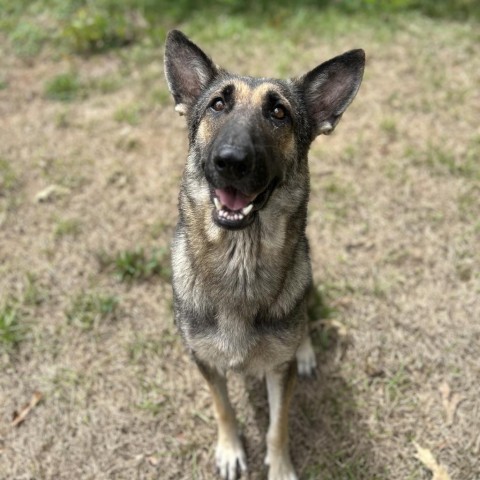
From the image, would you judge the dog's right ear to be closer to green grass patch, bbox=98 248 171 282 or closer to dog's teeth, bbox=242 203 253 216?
dog's teeth, bbox=242 203 253 216

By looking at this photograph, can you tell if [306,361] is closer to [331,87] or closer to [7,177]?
[331,87]

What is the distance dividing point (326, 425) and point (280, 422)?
0.58 m

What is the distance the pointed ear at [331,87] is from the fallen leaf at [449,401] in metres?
2.27

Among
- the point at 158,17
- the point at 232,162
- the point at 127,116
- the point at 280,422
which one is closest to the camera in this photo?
the point at 232,162

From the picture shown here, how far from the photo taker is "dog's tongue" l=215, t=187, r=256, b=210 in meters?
2.61

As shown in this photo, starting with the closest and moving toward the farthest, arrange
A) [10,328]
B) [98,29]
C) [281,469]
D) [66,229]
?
[281,469]
[10,328]
[66,229]
[98,29]

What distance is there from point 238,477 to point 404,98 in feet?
16.9

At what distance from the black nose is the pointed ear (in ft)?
3.17

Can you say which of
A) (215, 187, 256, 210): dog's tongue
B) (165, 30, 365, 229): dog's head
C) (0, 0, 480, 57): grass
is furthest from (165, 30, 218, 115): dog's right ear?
(0, 0, 480, 57): grass

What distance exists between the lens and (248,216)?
2588mm

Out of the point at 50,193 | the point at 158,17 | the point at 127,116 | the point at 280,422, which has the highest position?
the point at 158,17

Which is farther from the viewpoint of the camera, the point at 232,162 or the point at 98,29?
the point at 98,29

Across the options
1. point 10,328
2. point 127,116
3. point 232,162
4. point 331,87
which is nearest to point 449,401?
point 331,87

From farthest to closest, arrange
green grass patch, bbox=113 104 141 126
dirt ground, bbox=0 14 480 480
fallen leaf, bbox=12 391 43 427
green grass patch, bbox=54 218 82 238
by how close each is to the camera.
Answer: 1. green grass patch, bbox=113 104 141 126
2. green grass patch, bbox=54 218 82 238
3. fallen leaf, bbox=12 391 43 427
4. dirt ground, bbox=0 14 480 480
